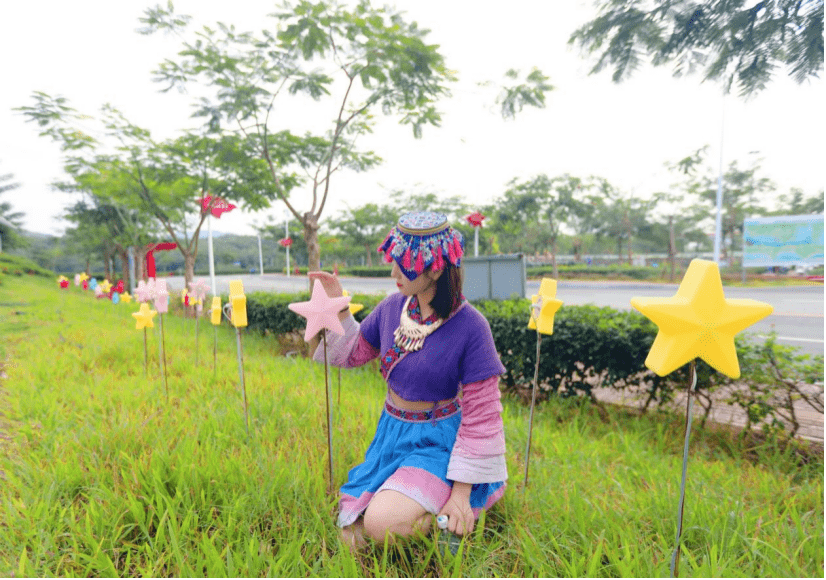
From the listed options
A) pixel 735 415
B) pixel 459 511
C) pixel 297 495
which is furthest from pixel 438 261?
pixel 735 415

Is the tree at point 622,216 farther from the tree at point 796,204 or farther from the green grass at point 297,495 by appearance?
the green grass at point 297,495

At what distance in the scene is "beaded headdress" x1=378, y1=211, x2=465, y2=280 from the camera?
1.27 m

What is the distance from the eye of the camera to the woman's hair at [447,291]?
4.42 ft

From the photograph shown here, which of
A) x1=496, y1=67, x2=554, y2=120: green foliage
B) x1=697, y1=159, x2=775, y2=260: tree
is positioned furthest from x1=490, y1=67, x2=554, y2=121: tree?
x1=697, y1=159, x2=775, y2=260: tree

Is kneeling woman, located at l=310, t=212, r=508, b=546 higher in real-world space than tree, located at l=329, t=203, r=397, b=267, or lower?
lower

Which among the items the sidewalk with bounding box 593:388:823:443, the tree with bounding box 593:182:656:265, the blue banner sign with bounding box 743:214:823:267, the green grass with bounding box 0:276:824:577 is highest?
the tree with bounding box 593:182:656:265

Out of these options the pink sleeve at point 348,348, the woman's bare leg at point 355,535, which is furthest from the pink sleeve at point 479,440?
the pink sleeve at point 348,348

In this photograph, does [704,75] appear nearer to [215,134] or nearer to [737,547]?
[737,547]

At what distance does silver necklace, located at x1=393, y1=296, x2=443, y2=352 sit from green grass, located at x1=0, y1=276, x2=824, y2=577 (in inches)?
23.5

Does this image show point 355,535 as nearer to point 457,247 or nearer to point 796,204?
point 457,247

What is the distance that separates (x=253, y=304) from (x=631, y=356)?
5.00 metres

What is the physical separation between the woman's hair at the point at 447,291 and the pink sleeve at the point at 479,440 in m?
0.27

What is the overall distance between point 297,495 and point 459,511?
66 centimetres

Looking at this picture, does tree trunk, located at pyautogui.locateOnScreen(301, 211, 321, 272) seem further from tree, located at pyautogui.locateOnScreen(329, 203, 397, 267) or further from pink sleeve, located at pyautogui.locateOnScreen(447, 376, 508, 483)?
tree, located at pyautogui.locateOnScreen(329, 203, 397, 267)
